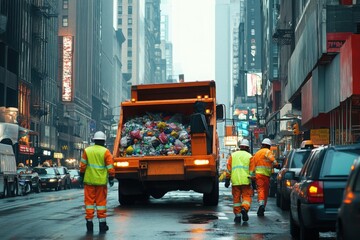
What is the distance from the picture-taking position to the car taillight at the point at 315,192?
11.2 metres

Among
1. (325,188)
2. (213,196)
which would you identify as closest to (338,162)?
(325,188)

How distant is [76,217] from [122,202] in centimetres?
519

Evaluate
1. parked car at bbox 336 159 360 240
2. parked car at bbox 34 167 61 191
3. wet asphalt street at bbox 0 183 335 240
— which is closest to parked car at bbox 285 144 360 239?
parked car at bbox 336 159 360 240

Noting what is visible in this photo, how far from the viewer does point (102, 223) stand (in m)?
15.1

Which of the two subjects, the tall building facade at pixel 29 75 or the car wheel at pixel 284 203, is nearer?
the car wheel at pixel 284 203

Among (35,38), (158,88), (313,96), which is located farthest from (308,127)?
(35,38)

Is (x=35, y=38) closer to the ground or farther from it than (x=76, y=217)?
farther from it

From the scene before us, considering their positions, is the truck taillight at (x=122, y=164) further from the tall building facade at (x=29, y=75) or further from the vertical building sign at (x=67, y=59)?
the vertical building sign at (x=67, y=59)

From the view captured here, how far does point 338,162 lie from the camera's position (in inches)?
449

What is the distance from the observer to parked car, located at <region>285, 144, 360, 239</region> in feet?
36.6

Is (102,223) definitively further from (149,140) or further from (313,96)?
(313,96)

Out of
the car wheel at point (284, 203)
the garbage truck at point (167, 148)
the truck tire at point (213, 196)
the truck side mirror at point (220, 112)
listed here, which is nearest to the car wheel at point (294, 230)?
the car wheel at point (284, 203)

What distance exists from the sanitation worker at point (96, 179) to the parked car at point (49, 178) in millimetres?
36442

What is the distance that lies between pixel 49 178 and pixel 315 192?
1638 inches
